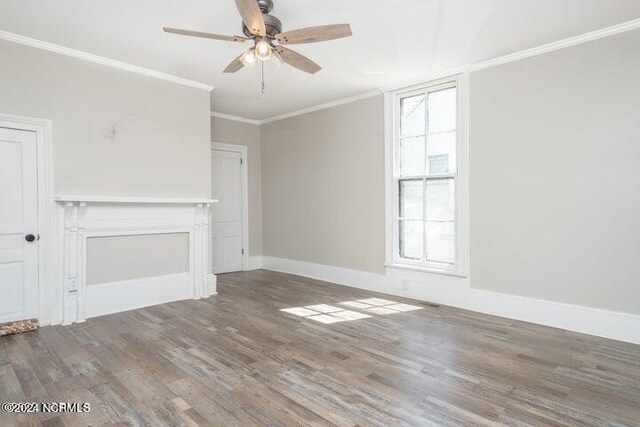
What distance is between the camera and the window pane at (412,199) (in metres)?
4.46

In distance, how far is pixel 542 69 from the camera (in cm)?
346

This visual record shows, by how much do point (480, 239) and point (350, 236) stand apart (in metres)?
1.86

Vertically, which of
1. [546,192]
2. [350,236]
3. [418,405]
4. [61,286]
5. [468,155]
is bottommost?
[418,405]

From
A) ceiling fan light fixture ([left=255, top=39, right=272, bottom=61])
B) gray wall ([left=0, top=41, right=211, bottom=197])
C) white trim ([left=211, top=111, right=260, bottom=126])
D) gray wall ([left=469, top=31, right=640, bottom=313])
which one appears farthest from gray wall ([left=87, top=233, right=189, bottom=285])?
gray wall ([left=469, top=31, right=640, bottom=313])

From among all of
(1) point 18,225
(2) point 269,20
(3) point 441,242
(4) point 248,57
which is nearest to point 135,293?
(1) point 18,225

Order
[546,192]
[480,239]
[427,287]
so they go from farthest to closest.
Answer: [427,287] < [480,239] < [546,192]

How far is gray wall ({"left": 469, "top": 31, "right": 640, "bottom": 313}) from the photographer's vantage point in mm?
3064

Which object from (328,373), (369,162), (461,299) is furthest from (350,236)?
(328,373)

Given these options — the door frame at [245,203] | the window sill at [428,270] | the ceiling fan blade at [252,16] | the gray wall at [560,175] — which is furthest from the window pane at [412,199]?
the door frame at [245,203]

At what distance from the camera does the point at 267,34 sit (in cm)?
265

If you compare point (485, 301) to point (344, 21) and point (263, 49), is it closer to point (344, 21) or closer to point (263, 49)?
point (344, 21)

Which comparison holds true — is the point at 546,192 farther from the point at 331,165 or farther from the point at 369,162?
the point at 331,165

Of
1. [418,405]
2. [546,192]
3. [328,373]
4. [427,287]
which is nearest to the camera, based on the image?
[418,405]

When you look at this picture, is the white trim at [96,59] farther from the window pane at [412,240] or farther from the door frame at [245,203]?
the window pane at [412,240]
